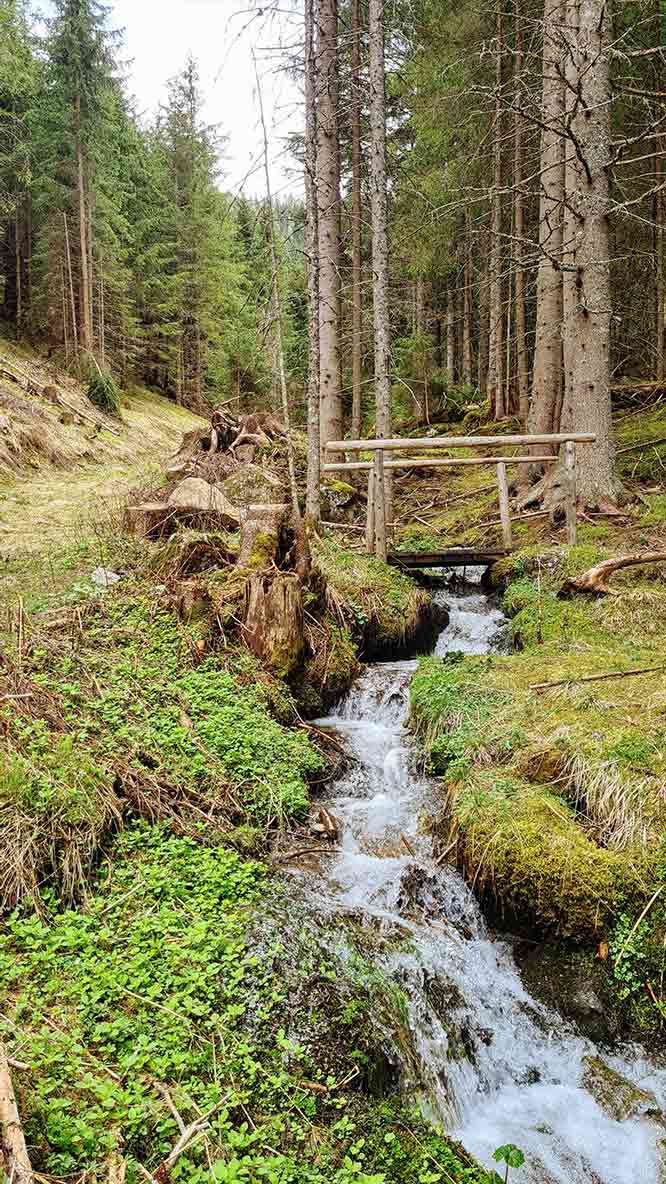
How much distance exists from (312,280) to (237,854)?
7949mm

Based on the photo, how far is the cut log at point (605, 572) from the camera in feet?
23.3

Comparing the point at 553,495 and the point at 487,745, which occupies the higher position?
the point at 553,495

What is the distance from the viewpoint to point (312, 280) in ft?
30.7

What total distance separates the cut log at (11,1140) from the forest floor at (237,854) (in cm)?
25

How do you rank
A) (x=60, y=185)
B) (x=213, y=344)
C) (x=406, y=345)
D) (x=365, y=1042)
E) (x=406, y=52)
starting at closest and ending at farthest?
(x=365, y=1042)
(x=406, y=52)
(x=406, y=345)
(x=60, y=185)
(x=213, y=344)

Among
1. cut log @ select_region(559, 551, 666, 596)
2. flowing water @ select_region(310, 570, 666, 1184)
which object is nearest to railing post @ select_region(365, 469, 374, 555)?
cut log @ select_region(559, 551, 666, 596)

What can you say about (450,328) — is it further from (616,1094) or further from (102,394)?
(616,1094)

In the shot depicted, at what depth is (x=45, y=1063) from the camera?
96.5 inches

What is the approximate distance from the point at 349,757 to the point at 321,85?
10.7 meters

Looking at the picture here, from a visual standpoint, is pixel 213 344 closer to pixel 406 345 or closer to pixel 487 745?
pixel 406 345

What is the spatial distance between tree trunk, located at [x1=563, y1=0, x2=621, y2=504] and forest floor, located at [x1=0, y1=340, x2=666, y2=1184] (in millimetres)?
2377

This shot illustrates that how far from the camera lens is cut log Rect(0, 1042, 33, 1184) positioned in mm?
1885

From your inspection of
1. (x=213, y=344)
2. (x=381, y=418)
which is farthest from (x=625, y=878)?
(x=213, y=344)

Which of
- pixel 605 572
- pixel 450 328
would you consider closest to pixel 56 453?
pixel 605 572
